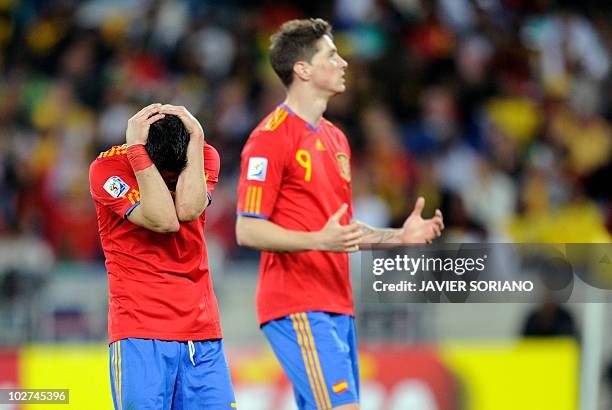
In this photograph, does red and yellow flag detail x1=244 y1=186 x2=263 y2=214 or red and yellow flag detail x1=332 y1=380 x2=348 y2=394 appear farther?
red and yellow flag detail x1=244 y1=186 x2=263 y2=214

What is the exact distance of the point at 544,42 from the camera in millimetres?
12070

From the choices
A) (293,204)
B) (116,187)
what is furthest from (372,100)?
(116,187)

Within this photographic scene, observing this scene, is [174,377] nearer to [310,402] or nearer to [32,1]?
[310,402]

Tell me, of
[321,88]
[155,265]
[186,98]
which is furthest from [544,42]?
[155,265]

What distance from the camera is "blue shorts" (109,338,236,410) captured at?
449cm

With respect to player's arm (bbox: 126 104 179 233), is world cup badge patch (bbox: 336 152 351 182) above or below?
above

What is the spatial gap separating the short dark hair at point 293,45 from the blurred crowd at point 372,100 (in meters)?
3.24

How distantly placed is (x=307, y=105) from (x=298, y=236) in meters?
0.82

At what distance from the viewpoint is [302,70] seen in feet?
18.9

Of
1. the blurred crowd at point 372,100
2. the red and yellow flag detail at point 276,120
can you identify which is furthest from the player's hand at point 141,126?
the blurred crowd at point 372,100

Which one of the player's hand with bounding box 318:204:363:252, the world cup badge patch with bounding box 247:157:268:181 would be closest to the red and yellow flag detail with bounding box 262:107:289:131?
the world cup badge patch with bounding box 247:157:268:181

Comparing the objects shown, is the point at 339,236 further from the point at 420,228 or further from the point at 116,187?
the point at 116,187

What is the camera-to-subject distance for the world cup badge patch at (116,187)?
14.8 ft

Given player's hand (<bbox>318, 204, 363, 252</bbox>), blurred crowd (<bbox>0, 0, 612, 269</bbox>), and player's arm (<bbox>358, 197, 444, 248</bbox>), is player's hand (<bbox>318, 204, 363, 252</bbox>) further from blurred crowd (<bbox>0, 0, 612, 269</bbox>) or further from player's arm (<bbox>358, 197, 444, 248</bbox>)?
blurred crowd (<bbox>0, 0, 612, 269</bbox>)
